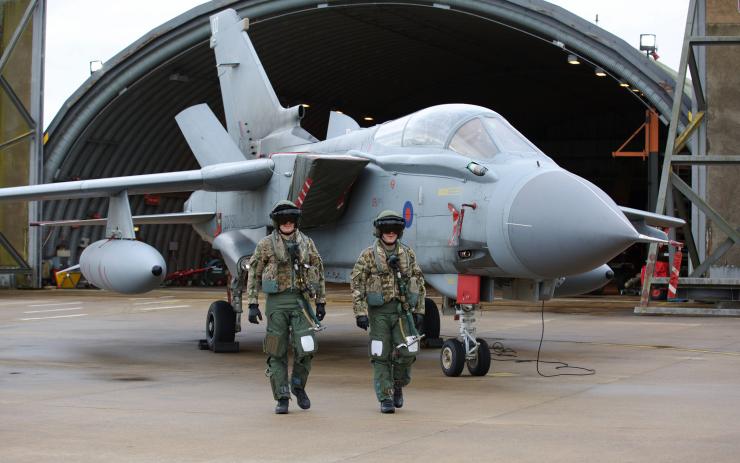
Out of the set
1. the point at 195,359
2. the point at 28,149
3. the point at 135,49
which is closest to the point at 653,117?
the point at 135,49

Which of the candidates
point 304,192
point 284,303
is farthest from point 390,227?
point 304,192

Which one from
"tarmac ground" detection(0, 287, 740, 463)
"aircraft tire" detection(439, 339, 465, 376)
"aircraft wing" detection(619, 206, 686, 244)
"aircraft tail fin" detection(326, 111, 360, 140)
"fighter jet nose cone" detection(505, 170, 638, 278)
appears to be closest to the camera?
"tarmac ground" detection(0, 287, 740, 463)

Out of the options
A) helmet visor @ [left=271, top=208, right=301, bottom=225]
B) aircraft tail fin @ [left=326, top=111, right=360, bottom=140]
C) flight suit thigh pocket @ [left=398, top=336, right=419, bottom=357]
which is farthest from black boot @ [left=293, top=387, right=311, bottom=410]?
aircraft tail fin @ [left=326, top=111, right=360, bottom=140]

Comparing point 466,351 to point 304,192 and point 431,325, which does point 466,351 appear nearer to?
point 304,192

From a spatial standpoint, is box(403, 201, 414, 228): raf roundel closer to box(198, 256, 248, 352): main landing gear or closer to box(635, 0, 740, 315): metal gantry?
box(198, 256, 248, 352): main landing gear

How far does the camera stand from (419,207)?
11227 millimetres

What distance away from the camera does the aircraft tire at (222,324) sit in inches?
543

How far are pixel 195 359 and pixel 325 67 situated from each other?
23444 mm

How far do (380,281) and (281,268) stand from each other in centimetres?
84

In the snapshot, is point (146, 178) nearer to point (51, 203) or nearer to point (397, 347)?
point (397, 347)

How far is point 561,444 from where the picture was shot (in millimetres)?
6547

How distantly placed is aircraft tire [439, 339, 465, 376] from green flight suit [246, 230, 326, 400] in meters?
2.40

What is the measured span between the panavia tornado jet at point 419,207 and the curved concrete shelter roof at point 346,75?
40.7ft

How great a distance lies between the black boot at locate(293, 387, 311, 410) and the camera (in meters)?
8.16
